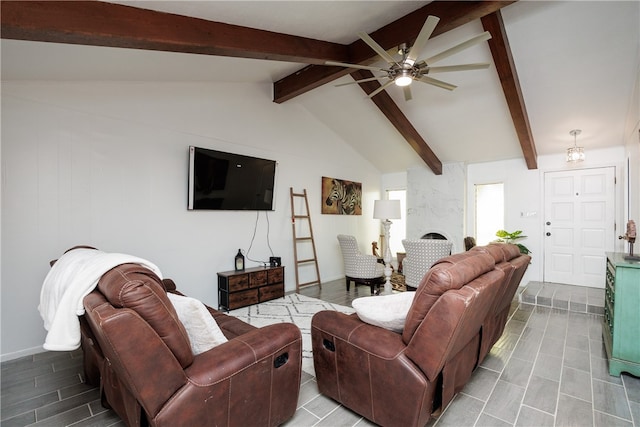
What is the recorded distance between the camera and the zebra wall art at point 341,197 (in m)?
5.74

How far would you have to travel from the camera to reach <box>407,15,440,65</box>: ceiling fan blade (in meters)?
2.14

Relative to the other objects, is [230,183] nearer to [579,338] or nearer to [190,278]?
[190,278]

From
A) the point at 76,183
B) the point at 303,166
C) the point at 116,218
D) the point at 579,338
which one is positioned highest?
the point at 303,166

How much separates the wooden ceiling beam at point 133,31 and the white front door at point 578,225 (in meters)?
5.05

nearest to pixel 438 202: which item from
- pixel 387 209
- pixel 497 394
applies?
pixel 387 209

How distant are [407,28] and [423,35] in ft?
3.07

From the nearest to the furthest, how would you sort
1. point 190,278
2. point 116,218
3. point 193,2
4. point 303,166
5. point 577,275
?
point 193,2, point 116,218, point 190,278, point 577,275, point 303,166

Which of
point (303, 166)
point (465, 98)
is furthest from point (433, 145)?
point (303, 166)

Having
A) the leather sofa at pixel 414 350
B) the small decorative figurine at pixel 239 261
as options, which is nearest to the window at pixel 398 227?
the small decorative figurine at pixel 239 261

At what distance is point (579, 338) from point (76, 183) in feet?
18.0

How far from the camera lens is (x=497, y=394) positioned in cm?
211

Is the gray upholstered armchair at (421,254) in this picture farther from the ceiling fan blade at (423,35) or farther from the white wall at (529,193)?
the white wall at (529,193)

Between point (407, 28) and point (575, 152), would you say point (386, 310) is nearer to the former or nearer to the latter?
point (407, 28)

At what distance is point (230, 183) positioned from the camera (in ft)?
13.6
